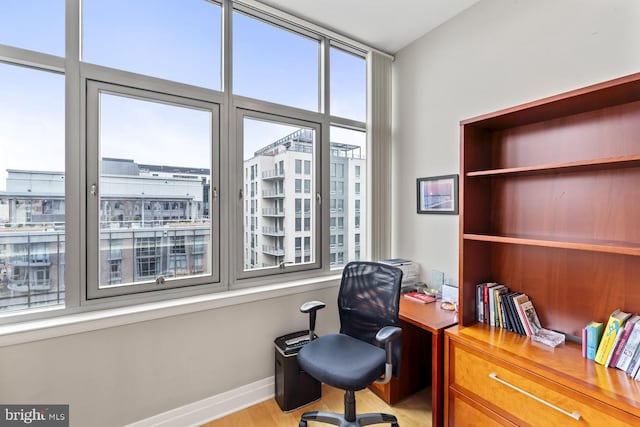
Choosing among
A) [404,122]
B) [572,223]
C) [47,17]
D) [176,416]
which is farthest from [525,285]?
[47,17]

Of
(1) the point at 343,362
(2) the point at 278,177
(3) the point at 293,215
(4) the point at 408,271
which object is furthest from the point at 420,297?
(2) the point at 278,177

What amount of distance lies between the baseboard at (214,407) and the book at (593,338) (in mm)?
1910

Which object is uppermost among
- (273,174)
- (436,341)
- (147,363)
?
(273,174)

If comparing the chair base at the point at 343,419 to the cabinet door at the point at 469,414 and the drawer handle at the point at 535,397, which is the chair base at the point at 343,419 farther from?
the drawer handle at the point at 535,397

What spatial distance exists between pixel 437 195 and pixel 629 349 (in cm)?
145

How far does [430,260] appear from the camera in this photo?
2527mm

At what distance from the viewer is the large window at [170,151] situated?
1.61m

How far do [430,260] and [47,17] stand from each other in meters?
3.06

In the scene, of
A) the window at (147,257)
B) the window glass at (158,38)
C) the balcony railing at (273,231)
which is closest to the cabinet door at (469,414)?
the balcony railing at (273,231)

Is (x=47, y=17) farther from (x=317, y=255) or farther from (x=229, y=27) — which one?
(x=317, y=255)

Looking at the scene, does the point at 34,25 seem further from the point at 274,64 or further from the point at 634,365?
the point at 634,365

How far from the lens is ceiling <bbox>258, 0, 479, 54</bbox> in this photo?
2.19 meters

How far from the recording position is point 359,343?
74.4 inches

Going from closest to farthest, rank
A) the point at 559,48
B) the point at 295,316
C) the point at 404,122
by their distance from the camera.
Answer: the point at 559,48 < the point at 295,316 < the point at 404,122
